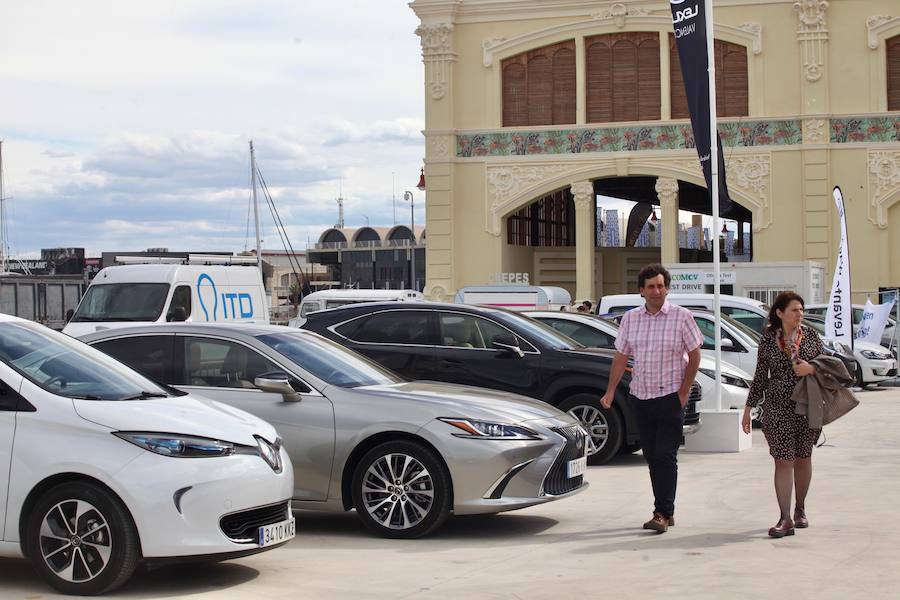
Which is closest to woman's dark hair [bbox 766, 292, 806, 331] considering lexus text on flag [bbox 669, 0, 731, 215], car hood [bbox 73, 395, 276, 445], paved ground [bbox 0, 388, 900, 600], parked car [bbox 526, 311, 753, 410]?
paved ground [bbox 0, 388, 900, 600]

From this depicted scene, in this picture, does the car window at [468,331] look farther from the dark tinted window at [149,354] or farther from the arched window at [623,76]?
the arched window at [623,76]

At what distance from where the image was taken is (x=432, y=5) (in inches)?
1534

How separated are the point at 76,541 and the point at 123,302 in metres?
17.3

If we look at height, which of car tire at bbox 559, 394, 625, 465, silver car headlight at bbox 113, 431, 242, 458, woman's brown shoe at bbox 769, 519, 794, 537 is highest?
silver car headlight at bbox 113, 431, 242, 458

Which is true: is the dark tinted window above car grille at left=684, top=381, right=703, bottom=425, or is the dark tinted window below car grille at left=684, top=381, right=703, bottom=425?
above

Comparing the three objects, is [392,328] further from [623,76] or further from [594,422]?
[623,76]

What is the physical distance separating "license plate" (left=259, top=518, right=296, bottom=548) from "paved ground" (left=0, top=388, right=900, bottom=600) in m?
0.28

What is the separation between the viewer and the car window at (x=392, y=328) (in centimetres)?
1401

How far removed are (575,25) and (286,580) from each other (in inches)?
1266

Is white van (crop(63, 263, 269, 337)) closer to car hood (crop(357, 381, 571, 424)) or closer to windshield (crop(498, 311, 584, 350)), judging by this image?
windshield (crop(498, 311, 584, 350))

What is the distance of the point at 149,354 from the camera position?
10.5 meters

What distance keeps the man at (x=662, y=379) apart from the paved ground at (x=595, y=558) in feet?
1.35

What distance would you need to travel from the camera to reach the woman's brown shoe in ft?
30.4

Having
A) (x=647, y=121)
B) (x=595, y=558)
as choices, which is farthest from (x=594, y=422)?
(x=647, y=121)
